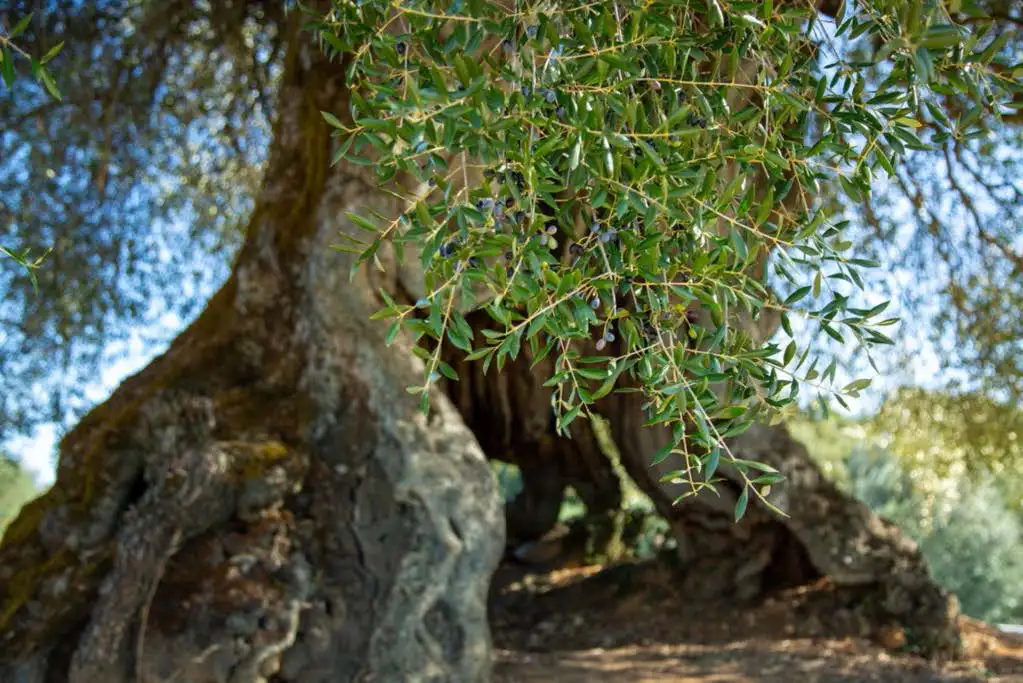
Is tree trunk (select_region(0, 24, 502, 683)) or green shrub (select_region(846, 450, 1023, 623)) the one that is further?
green shrub (select_region(846, 450, 1023, 623))

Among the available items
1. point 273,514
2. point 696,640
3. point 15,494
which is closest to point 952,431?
point 696,640

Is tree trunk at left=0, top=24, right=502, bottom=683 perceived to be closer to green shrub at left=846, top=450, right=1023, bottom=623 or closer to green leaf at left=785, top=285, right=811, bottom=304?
green leaf at left=785, top=285, right=811, bottom=304

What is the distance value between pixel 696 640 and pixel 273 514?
13.1 ft

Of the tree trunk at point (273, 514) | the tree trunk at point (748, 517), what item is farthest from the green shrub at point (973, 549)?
the tree trunk at point (273, 514)

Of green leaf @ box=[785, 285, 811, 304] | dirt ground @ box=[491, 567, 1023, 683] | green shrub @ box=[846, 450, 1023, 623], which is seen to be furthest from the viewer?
green shrub @ box=[846, 450, 1023, 623]

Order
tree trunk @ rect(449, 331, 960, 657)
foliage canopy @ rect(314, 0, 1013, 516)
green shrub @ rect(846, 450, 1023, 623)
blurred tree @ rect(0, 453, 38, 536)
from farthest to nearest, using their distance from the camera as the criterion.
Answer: blurred tree @ rect(0, 453, 38, 536) → green shrub @ rect(846, 450, 1023, 623) → tree trunk @ rect(449, 331, 960, 657) → foliage canopy @ rect(314, 0, 1013, 516)

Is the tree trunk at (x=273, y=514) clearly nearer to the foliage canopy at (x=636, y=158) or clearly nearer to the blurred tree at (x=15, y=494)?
the foliage canopy at (x=636, y=158)

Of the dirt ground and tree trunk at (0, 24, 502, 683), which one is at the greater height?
tree trunk at (0, 24, 502, 683)

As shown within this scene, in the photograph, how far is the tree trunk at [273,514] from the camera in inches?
Answer: 188

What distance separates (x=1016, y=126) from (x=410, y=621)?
6373 mm

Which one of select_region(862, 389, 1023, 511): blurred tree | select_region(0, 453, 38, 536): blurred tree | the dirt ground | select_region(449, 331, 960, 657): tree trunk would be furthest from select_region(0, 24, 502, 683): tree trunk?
select_region(0, 453, 38, 536): blurred tree

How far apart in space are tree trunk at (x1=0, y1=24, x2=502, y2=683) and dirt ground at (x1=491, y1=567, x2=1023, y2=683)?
1.70 metres

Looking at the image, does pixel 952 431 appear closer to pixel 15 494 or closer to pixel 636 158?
pixel 636 158

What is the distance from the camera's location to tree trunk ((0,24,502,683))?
4.77 m
